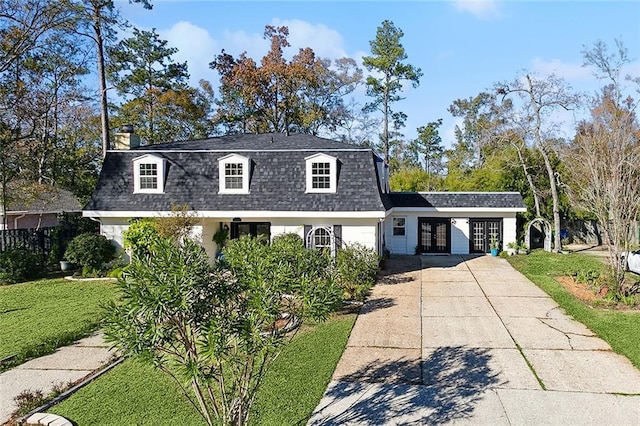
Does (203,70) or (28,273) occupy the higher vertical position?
(203,70)

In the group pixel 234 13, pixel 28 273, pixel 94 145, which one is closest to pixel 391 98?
pixel 94 145

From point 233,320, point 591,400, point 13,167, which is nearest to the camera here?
point 233,320

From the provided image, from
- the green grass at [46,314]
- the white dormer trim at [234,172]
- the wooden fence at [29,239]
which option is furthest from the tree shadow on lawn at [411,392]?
the wooden fence at [29,239]

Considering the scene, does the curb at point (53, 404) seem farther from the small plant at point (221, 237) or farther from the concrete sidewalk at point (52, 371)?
the small plant at point (221, 237)

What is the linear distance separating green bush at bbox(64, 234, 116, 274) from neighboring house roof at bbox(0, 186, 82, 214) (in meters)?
4.10

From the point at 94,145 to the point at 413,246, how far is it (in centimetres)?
2089

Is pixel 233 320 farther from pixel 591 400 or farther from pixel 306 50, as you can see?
pixel 306 50

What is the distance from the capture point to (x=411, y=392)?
681cm

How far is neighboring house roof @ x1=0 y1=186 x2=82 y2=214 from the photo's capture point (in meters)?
18.9

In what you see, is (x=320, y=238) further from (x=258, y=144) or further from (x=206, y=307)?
(x=206, y=307)

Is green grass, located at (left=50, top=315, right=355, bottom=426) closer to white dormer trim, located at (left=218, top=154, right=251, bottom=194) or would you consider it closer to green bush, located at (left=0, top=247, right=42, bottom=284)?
white dormer trim, located at (left=218, top=154, right=251, bottom=194)

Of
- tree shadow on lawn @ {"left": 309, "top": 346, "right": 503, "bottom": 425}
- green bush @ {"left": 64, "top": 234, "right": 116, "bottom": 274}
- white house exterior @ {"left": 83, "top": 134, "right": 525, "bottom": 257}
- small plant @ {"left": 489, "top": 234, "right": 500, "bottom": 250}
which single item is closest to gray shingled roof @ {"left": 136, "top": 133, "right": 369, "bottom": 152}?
white house exterior @ {"left": 83, "top": 134, "right": 525, "bottom": 257}

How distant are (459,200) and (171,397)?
→ 1818 cm

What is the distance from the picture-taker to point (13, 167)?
64.3 feet
